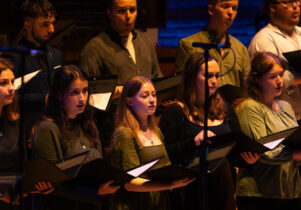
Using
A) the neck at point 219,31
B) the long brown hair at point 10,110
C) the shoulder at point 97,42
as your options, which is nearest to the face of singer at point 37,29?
the shoulder at point 97,42

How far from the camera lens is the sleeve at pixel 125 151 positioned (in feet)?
10.6

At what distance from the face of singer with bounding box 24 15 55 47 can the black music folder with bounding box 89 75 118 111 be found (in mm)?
624

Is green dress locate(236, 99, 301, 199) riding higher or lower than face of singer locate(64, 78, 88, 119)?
lower

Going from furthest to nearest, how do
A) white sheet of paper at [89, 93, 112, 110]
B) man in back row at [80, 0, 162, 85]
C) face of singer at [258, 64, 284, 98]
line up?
man in back row at [80, 0, 162, 85] → face of singer at [258, 64, 284, 98] → white sheet of paper at [89, 93, 112, 110]

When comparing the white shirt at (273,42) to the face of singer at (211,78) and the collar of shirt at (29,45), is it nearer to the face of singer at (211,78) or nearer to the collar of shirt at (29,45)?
the face of singer at (211,78)

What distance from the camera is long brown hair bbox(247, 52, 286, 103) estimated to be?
3.74 meters

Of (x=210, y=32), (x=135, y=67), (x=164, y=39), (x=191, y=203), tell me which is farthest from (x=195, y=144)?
(x=164, y=39)

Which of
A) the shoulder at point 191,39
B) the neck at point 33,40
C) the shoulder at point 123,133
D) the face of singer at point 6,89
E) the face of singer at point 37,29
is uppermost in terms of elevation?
the face of singer at point 37,29

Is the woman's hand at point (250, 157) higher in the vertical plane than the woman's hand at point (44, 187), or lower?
lower

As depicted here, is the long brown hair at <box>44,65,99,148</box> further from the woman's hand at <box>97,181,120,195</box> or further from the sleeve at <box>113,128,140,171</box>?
the woman's hand at <box>97,181,120,195</box>

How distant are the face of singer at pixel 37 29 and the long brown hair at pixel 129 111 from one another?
33.8 inches

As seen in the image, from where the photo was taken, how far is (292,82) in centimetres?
428

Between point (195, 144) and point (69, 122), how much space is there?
27.1 inches

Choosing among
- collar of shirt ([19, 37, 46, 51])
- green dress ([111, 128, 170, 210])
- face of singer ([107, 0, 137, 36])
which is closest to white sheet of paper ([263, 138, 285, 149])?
green dress ([111, 128, 170, 210])
